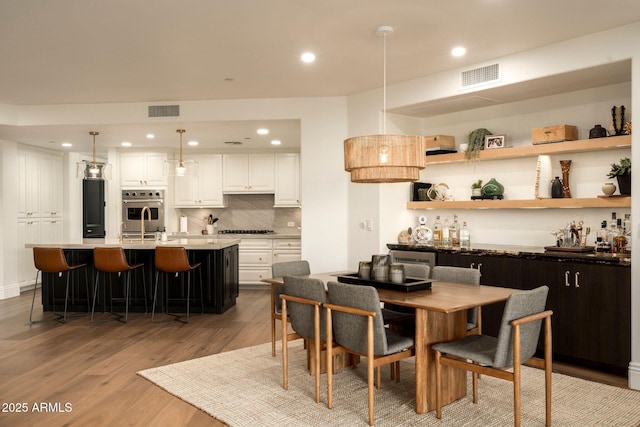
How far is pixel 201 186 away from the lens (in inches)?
352

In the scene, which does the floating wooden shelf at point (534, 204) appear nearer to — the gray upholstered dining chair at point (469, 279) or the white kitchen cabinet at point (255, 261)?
the gray upholstered dining chair at point (469, 279)

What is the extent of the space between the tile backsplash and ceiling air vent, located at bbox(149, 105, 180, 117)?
2.95m

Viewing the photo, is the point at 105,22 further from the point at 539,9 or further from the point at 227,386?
the point at 539,9

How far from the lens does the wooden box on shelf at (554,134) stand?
4.79 meters

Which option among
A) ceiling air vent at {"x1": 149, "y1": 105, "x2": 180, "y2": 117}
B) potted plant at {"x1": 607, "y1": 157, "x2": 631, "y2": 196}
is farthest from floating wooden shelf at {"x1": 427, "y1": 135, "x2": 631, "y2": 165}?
ceiling air vent at {"x1": 149, "y1": 105, "x2": 180, "y2": 117}

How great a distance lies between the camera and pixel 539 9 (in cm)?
362

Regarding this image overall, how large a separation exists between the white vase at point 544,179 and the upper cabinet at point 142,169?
601cm

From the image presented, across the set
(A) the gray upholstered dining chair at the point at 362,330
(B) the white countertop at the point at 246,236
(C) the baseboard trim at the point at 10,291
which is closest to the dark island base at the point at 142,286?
(C) the baseboard trim at the point at 10,291

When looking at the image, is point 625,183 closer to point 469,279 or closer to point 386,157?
point 469,279

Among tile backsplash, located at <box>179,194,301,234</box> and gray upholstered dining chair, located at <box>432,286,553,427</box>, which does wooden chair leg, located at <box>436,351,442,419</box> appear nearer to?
gray upholstered dining chair, located at <box>432,286,553,427</box>

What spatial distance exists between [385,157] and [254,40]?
1537mm

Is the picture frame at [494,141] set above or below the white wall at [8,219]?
above

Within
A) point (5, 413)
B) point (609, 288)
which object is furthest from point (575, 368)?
point (5, 413)

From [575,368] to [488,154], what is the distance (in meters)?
2.19
